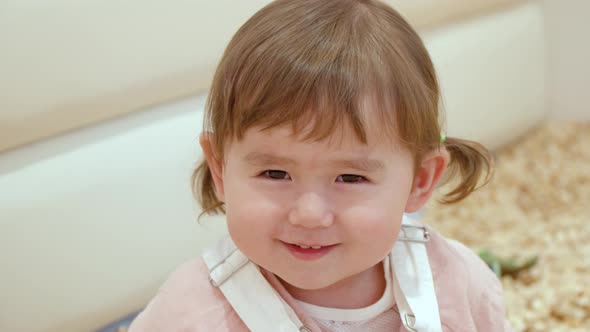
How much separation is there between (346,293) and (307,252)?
0.45ft

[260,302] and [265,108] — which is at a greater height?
[265,108]

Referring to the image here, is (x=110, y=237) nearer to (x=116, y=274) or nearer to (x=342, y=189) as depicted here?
(x=116, y=274)

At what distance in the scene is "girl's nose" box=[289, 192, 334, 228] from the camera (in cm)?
78

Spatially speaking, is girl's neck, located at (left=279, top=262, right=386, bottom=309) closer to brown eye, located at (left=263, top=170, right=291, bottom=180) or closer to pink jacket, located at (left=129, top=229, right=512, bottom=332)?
pink jacket, located at (left=129, top=229, right=512, bottom=332)

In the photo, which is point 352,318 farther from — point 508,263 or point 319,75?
point 508,263

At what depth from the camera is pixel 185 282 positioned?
3.06 feet

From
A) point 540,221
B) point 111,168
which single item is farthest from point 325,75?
point 540,221

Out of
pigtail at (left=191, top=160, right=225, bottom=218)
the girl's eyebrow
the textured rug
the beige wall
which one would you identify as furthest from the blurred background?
the beige wall

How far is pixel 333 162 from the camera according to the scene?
80 centimetres

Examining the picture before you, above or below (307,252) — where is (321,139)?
above

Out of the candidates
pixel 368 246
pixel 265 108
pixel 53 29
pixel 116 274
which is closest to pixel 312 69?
pixel 265 108

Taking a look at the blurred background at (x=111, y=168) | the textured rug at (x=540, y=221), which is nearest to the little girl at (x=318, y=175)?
the blurred background at (x=111, y=168)

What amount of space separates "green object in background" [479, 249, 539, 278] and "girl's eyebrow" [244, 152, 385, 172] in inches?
29.1

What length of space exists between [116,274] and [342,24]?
2.08 ft
